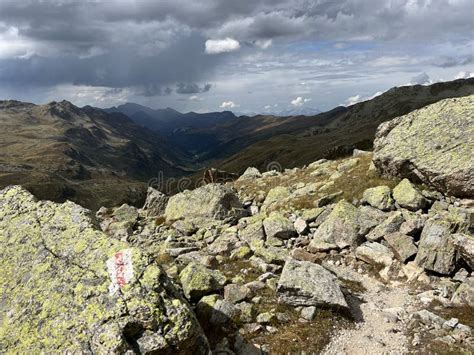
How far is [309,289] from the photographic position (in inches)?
539

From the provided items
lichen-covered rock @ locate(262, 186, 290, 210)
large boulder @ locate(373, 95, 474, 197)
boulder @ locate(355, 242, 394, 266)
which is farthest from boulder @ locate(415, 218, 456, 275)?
lichen-covered rock @ locate(262, 186, 290, 210)

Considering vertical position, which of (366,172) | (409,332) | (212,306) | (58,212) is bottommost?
(409,332)

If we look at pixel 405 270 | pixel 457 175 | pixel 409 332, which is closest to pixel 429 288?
pixel 405 270

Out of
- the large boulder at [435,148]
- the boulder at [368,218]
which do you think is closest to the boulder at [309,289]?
the boulder at [368,218]

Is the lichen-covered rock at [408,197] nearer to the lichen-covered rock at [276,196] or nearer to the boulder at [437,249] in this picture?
the boulder at [437,249]

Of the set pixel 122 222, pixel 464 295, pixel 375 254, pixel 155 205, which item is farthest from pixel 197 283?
pixel 155 205

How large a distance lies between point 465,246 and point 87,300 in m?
14.4

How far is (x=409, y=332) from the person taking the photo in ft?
41.8

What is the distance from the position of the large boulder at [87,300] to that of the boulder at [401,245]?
11.8m

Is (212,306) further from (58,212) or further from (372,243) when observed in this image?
(372,243)

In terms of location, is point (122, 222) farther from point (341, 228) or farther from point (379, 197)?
point (379, 197)

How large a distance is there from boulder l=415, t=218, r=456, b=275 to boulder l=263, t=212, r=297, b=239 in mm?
7225

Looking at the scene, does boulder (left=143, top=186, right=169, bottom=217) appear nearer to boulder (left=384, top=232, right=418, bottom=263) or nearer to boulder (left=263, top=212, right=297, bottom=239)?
boulder (left=263, top=212, right=297, bottom=239)

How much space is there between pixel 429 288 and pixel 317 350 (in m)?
6.86
